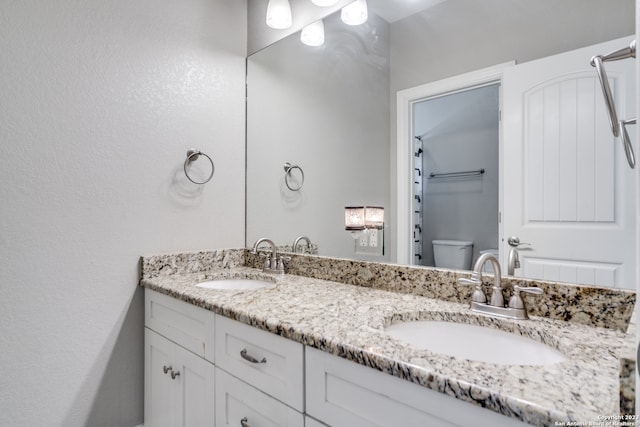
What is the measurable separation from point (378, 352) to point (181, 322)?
913 mm

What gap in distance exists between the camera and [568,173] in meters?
0.98

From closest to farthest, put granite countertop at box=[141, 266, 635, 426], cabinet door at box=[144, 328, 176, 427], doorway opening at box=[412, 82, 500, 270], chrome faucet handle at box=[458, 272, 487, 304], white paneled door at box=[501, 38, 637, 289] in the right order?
granite countertop at box=[141, 266, 635, 426] → white paneled door at box=[501, 38, 637, 289] → chrome faucet handle at box=[458, 272, 487, 304] → doorway opening at box=[412, 82, 500, 270] → cabinet door at box=[144, 328, 176, 427]

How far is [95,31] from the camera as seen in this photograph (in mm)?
1441

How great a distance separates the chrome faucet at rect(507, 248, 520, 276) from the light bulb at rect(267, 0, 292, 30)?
1.54 meters

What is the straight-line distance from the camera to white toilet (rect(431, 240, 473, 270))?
1.19 meters

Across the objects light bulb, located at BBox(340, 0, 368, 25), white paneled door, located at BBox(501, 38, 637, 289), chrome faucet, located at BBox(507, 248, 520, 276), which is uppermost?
light bulb, located at BBox(340, 0, 368, 25)

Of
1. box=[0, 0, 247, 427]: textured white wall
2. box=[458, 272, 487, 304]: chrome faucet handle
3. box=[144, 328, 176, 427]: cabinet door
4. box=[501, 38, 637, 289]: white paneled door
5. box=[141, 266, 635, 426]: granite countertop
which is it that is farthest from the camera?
box=[144, 328, 176, 427]: cabinet door

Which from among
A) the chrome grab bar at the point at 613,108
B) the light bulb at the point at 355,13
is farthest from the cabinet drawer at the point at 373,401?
the light bulb at the point at 355,13

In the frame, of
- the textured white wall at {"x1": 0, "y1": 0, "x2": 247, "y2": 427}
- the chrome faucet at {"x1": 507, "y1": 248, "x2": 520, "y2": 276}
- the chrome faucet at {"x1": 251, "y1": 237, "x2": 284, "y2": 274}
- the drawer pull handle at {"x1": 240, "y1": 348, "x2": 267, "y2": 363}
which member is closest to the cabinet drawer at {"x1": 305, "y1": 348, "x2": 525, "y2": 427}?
the drawer pull handle at {"x1": 240, "y1": 348, "x2": 267, "y2": 363}

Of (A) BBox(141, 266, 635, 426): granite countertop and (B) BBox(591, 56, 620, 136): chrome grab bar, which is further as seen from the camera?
(B) BBox(591, 56, 620, 136): chrome grab bar

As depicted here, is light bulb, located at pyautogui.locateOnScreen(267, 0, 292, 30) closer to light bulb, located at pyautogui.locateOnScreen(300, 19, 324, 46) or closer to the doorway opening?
light bulb, located at pyautogui.locateOnScreen(300, 19, 324, 46)

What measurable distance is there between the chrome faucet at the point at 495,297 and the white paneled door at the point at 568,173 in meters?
0.10

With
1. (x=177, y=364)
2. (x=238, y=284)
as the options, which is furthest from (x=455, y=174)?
(x=177, y=364)

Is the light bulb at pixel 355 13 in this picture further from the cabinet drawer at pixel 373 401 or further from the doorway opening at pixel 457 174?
the cabinet drawer at pixel 373 401
